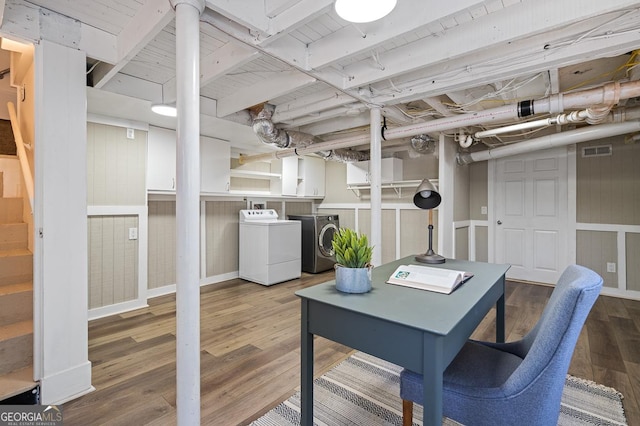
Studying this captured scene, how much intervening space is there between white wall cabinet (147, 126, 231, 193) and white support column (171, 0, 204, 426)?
2.67 meters

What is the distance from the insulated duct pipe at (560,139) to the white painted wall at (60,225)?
177 inches

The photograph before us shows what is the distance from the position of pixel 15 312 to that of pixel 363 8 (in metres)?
2.93

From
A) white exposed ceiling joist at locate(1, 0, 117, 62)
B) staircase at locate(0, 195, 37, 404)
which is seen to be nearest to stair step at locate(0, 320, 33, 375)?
staircase at locate(0, 195, 37, 404)

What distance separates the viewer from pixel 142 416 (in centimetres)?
181

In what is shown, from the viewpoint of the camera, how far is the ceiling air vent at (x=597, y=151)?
4.10 metres

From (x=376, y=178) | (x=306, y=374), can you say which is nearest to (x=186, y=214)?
(x=306, y=374)

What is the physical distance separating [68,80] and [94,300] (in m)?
2.38

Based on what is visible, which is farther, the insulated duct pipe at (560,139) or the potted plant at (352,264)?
the insulated duct pipe at (560,139)

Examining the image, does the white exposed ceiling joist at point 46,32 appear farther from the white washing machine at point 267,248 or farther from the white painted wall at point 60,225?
the white washing machine at point 267,248

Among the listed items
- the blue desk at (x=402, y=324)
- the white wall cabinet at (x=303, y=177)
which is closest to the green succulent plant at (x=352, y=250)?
the blue desk at (x=402, y=324)

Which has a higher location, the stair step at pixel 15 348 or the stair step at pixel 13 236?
the stair step at pixel 13 236

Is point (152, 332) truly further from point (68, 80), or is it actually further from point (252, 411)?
point (68, 80)

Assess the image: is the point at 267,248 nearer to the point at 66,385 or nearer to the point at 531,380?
the point at 66,385

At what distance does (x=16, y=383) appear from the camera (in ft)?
6.15
